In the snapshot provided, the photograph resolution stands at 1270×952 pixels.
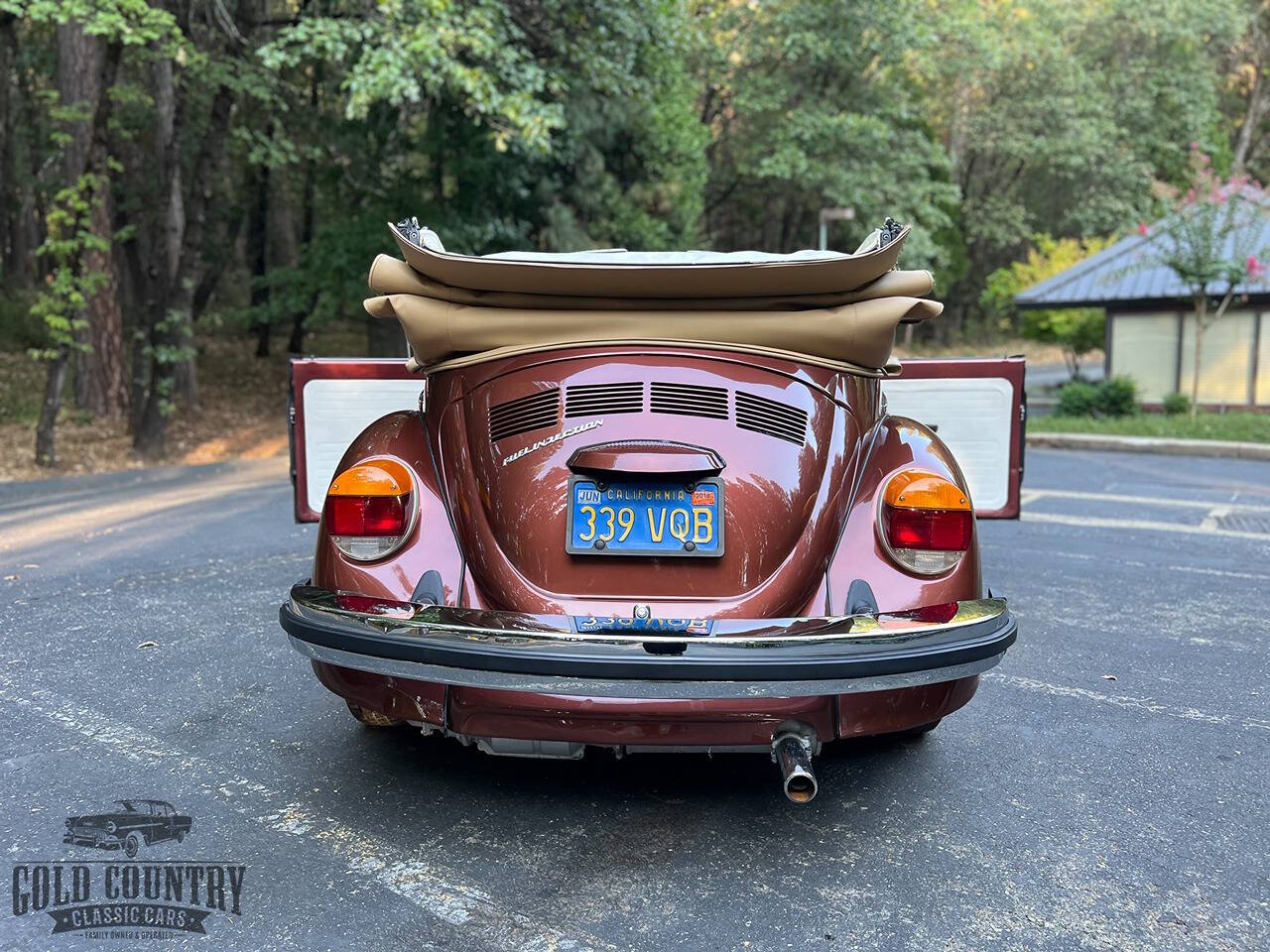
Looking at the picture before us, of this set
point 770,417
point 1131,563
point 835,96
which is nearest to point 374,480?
point 770,417

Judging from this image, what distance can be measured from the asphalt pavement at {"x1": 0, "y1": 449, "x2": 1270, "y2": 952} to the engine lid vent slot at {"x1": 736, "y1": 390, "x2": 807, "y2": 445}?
114 cm

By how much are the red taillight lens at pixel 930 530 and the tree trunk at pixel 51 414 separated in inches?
424

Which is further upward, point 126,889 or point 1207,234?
point 1207,234

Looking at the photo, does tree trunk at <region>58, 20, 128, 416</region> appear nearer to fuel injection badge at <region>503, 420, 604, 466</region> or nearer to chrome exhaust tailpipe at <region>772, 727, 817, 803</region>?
fuel injection badge at <region>503, 420, 604, 466</region>

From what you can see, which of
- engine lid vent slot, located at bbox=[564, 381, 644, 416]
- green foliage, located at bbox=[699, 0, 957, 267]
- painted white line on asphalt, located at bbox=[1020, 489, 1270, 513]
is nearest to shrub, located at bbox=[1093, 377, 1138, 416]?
green foliage, located at bbox=[699, 0, 957, 267]

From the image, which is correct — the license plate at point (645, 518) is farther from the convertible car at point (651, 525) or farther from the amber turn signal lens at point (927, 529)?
the amber turn signal lens at point (927, 529)

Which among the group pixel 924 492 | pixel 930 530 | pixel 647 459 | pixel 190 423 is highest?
pixel 647 459

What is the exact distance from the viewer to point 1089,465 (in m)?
12.6

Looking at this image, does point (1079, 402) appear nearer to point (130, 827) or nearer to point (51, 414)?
point (51, 414)

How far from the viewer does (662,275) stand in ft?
9.86

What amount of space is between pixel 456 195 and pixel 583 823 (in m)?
14.8

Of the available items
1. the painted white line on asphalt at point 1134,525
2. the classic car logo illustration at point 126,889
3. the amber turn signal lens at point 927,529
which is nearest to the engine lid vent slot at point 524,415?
the amber turn signal lens at point 927,529

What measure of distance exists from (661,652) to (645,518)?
481 mm

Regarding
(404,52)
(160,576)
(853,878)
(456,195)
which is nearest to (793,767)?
(853,878)
